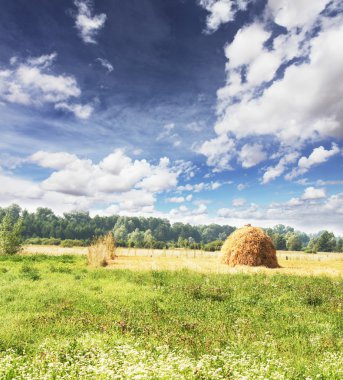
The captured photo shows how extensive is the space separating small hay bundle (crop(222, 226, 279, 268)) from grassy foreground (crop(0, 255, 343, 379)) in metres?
6.19

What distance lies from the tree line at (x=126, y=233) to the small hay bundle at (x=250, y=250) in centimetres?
2245

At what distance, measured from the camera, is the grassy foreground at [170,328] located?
5.90 meters

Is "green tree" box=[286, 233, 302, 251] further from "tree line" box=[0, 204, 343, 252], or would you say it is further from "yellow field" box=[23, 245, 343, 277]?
"yellow field" box=[23, 245, 343, 277]

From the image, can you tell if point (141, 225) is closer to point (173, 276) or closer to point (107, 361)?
point (173, 276)

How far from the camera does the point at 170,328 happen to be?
8922 millimetres

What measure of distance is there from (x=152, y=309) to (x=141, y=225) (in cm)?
15880

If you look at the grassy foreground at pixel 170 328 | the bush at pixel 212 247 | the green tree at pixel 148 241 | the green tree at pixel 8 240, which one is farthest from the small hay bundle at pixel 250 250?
the green tree at pixel 148 241

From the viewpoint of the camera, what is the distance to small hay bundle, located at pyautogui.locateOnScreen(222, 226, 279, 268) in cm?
2308

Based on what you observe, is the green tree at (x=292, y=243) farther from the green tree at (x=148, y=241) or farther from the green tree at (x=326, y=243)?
the green tree at (x=148, y=241)

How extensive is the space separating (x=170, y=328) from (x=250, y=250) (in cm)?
1519

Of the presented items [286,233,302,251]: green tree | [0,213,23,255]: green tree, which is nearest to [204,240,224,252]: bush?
[0,213,23,255]: green tree

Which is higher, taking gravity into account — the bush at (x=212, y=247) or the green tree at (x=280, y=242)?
the green tree at (x=280, y=242)

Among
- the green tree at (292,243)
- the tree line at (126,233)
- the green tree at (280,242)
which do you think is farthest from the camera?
the green tree at (280,242)

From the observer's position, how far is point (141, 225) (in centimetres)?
16850
